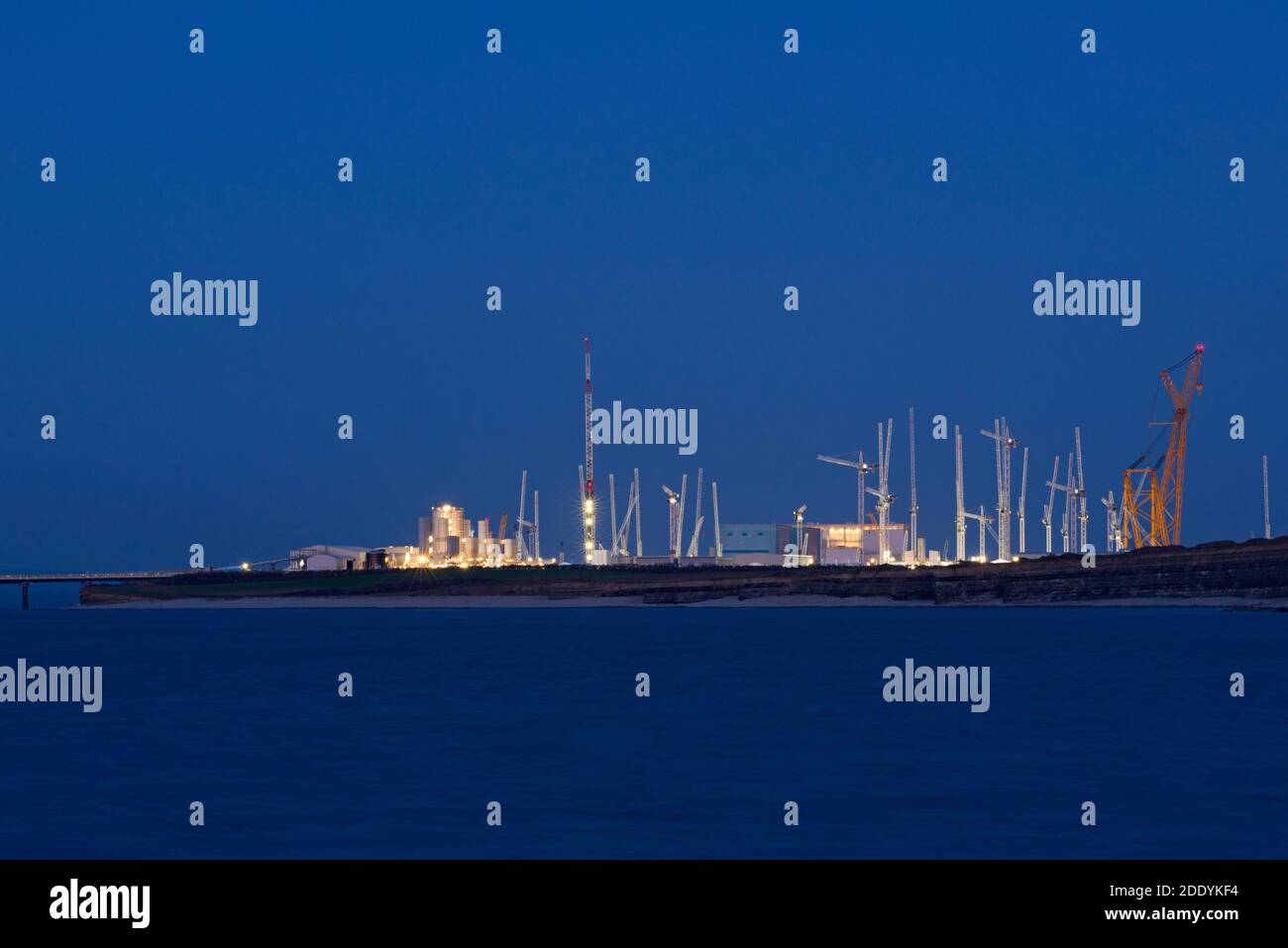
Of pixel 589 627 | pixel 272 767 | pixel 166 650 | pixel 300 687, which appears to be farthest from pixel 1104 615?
pixel 272 767

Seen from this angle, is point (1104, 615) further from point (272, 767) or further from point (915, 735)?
point (272, 767)
